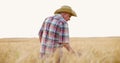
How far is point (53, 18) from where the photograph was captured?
530 cm

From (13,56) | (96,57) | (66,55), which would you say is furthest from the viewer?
(13,56)

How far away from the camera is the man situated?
5.21 metres

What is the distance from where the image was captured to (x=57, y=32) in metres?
5.26

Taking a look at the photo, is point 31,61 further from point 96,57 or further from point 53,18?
point 53,18

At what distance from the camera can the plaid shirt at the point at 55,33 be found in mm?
5211

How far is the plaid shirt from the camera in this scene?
5.21m

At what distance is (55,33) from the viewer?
5250mm

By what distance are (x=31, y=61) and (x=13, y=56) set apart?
1079mm

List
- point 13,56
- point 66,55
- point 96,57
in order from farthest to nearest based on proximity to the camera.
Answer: point 13,56 → point 66,55 → point 96,57

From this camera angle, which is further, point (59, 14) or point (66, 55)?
point (59, 14)

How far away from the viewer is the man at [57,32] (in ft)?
17.1

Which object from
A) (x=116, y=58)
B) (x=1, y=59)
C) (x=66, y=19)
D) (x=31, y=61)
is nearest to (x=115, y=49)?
(x=116, y=58)

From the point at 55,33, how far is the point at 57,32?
1.2 inches

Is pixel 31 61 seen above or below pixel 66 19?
below
